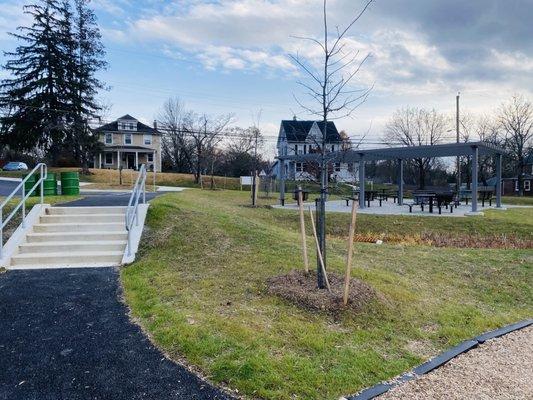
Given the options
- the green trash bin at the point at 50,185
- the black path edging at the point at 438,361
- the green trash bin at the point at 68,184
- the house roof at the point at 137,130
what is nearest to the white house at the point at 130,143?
the house roof at the point at 137,130

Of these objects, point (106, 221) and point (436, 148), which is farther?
point (436, 148)

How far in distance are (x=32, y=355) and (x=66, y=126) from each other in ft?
116

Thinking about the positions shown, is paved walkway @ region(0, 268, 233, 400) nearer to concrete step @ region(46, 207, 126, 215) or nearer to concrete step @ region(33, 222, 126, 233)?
concrete step @ region(33, 222, 126, 233)

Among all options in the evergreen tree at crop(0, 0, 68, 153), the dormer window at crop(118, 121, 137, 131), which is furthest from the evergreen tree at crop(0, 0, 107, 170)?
the dormer window at crop(118, 121, 137, 131)

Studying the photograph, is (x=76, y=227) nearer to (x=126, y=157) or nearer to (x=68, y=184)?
(x=68, y=184)

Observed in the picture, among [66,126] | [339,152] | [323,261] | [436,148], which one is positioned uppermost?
[66,126]

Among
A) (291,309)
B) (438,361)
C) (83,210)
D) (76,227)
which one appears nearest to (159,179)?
(83,210)

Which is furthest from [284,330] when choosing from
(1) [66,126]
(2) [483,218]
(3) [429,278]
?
(1) [66,126]

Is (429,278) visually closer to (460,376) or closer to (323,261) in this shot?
(323,261)

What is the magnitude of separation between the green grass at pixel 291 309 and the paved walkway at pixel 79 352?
0.22 metres

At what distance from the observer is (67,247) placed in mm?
6867

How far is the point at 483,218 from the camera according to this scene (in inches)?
571

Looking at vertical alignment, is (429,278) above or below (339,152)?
below

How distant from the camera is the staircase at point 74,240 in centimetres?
656
